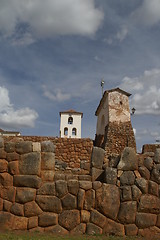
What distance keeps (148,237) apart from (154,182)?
43.5 inches

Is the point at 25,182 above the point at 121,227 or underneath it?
above

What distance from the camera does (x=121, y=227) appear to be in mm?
4891

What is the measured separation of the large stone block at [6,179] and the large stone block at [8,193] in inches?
3.6

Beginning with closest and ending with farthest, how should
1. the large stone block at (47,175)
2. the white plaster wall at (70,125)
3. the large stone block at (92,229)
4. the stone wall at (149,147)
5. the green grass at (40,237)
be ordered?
the green grass at (40,237), the large stone block at (92,229), the large stone block at (47,175), the stone wall at (149,147), the white plaster wall at (70,125)

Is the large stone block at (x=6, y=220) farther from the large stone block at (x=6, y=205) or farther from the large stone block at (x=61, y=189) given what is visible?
the large stone block at (x=61, y=189)

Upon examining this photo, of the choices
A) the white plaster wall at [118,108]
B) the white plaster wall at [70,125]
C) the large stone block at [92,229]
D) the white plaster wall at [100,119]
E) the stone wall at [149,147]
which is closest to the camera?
the large stone block at [92,229]

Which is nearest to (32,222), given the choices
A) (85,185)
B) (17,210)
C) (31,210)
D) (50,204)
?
(31,210)

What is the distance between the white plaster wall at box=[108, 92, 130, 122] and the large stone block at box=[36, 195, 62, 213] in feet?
38.8

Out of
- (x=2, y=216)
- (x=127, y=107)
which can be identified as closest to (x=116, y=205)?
(x=2, y=216)

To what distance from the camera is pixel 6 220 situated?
16.1 feet

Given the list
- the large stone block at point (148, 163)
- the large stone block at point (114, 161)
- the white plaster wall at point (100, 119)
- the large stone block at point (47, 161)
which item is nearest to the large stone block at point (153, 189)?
the large stone block at point (148, 163)

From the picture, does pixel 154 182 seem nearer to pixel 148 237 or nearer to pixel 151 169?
pixel 151 169

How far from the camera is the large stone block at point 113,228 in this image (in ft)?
15.9

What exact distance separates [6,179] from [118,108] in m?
12.5
